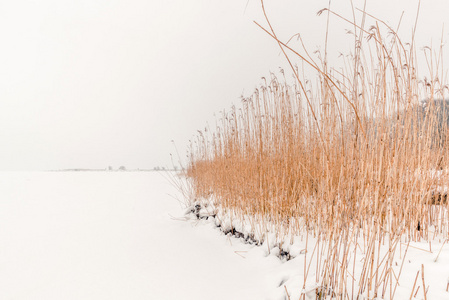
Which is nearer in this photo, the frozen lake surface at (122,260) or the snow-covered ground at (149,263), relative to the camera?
the snow-covered ground at (149,263)

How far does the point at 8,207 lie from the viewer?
12.8 feet

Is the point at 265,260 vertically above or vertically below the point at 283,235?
below

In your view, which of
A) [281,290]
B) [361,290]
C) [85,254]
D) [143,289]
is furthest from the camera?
[85,254]

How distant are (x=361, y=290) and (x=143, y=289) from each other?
107 centimetres

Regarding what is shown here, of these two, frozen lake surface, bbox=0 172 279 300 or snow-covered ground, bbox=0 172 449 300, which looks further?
frozen lake surface, bbox=0 172 279 300

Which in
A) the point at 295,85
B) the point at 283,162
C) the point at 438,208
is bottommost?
the point at 438,208

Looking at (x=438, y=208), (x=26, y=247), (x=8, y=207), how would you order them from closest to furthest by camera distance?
(x=438, y=208) → (x=26, y=247) → (x=8, y=207)

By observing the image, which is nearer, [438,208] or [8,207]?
[438,208]

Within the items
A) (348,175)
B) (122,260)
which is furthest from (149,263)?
(348,175)

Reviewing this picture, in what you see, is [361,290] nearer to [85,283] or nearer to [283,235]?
[283,235]

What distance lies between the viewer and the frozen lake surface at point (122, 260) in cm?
146

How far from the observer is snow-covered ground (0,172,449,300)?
1221 millimetres

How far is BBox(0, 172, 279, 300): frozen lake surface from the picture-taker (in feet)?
4.78

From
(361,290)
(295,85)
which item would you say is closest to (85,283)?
(361,290)
